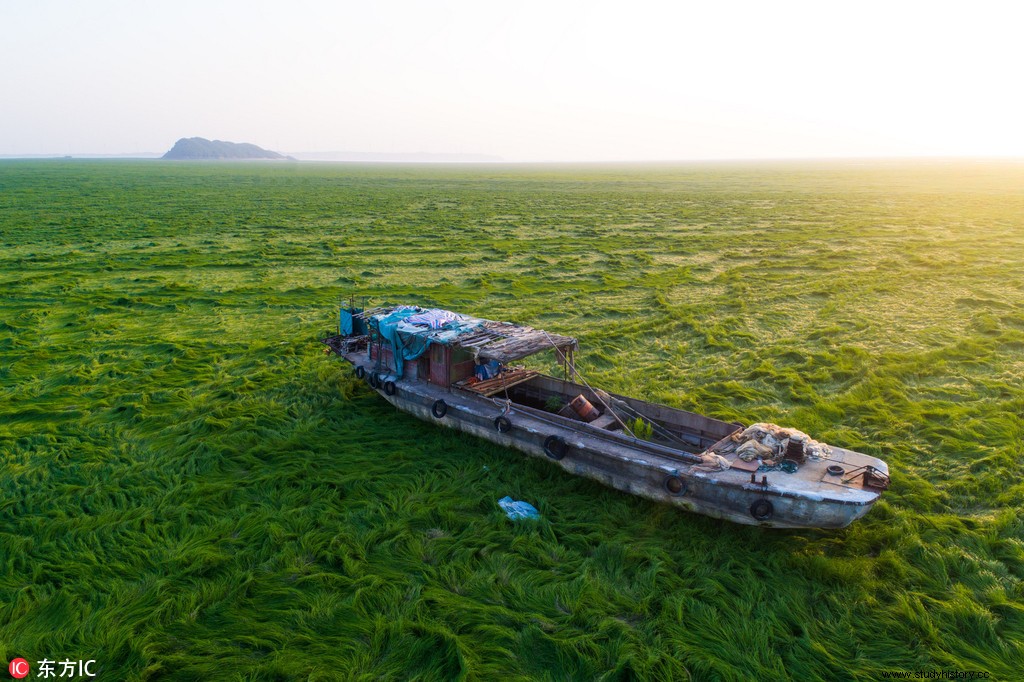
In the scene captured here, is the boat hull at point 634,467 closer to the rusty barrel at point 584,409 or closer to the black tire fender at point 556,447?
the black tire fender at point 556,447

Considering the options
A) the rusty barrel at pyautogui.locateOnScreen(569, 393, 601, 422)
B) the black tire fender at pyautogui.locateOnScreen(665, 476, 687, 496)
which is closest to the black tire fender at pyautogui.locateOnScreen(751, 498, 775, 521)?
the black tire fender at pyautogui.locateOnScreen(665, 476, 687, 496)

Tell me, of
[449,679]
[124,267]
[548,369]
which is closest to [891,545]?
[449,679]

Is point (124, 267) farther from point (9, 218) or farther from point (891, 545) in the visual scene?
point (891, 545)

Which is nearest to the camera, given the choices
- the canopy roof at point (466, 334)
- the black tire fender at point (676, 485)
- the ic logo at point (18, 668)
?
the ic logo at point (18, 668)

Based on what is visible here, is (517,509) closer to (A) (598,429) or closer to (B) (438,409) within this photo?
(A) (598,429)

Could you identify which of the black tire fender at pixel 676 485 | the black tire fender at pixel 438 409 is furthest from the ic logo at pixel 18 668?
the black tire fender at pixel 676 485

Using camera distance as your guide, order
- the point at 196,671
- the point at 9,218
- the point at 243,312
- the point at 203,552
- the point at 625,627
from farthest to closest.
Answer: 1. the point at 9,218
2. the point at 243,312
3. the point at 203,552
4. the point at 625,627
5. the point at 196,671
